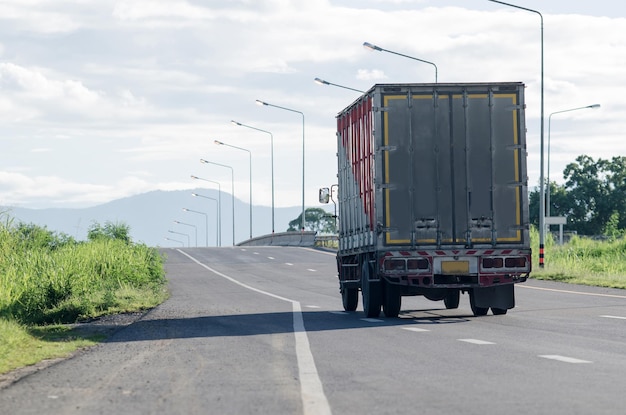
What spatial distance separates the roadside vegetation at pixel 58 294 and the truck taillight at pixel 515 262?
6635 millimetres

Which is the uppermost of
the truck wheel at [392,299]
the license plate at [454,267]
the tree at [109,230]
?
the tree at [109,230]

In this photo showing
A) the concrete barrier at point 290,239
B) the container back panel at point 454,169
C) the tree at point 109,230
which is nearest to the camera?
the container back panel at point 454,169

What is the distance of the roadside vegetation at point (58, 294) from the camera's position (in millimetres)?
14789

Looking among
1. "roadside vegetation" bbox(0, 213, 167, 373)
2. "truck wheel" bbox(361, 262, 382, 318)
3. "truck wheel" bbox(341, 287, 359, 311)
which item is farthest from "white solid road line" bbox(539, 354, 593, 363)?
"truck wheel" bbox(341, 287, 359, 311)

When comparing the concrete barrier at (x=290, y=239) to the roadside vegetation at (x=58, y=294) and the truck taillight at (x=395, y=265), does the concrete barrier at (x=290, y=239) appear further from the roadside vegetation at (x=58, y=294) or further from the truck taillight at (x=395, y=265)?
the truck taillight at (x=395, y=265)

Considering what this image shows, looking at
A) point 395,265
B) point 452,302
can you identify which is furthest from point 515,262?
point 452,302

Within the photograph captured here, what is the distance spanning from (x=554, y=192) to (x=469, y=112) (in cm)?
8133

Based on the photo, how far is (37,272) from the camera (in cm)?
2330

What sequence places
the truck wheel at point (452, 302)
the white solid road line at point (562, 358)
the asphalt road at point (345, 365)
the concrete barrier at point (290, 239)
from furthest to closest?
the concrete barrier at point (290, 239) → the truck wheel at point (452, 302) → the white solid road line at point (562, 358) → the asphalt road at point (345, 365)

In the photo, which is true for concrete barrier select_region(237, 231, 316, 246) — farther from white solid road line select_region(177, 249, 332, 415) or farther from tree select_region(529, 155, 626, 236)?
white solid road line select_region(177, 249, 332, 415)

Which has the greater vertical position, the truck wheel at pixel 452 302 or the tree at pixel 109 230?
the tree at pixel 109 230

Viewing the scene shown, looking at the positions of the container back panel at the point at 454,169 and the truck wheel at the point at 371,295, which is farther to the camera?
the truck wheel at the point at 371,295

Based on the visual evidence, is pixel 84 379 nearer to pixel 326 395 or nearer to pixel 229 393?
pixel 229 393

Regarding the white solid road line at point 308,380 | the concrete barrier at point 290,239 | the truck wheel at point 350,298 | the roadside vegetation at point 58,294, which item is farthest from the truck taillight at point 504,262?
the concrete barrier at point 290,239
